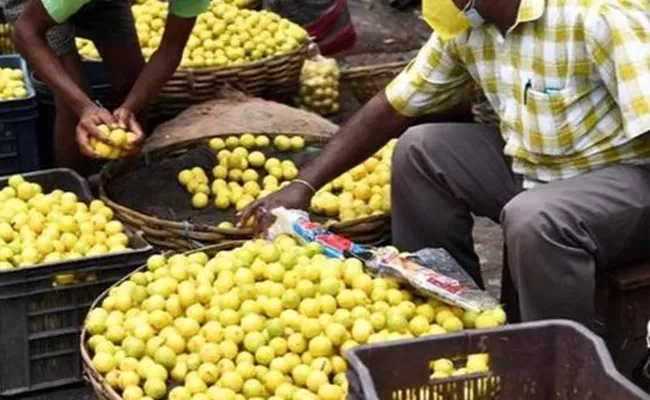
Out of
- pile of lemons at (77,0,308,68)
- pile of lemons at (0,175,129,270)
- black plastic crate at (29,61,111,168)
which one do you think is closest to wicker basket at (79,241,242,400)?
pile of lemons at (0,175,129,270)

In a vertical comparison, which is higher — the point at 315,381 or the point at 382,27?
the point at 315,381

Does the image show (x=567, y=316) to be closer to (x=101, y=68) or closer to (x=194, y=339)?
(x=194, y=339)

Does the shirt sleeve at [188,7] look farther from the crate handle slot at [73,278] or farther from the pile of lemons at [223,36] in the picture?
the pile of lemons at [223,36]

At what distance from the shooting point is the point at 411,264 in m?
3.33

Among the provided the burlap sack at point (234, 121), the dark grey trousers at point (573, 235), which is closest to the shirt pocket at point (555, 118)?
the dark grey trousers at point (573, 235)

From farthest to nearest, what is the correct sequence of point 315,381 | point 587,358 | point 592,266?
point 592,266 < point 315,381 < point 587,358

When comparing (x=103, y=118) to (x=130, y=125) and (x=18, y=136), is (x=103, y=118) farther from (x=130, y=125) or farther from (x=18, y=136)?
(x=18, y=136)

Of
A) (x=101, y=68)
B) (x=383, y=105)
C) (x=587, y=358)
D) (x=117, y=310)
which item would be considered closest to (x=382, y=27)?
(x=101, y=68)

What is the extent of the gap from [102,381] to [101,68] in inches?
94.5

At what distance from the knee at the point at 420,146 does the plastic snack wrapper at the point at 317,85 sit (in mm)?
2299

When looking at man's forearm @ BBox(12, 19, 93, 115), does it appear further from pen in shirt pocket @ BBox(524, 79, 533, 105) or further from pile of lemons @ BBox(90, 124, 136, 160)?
pen in shirt pocket @ BBox(524, 79, 533, 105)

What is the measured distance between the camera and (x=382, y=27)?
8398 millimetres

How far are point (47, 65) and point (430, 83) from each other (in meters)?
1.39

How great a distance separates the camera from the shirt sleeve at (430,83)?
12.0ft
